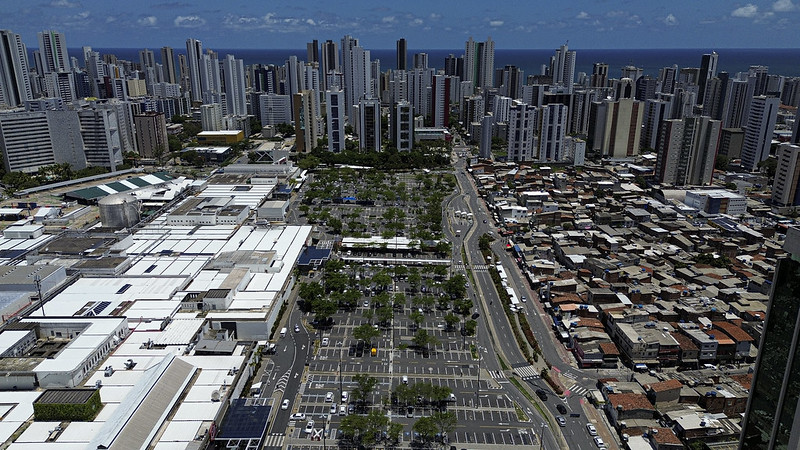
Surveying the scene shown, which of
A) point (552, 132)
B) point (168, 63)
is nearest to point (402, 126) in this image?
point (552, 132)

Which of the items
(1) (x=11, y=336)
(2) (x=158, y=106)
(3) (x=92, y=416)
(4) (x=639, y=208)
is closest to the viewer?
(3) (x=92, y=416)

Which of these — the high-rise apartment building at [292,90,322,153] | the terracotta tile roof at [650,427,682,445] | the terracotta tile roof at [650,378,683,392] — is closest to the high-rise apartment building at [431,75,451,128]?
the high-rise apartment building at [292,90,322,153]

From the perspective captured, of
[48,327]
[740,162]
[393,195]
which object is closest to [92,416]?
[48,327]

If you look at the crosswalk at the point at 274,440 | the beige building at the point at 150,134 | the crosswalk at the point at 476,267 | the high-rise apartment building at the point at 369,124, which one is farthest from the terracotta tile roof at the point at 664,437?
the beige building at the point at 150,134

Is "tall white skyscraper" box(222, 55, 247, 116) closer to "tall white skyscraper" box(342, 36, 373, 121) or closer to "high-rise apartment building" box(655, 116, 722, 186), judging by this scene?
"tall white skyscraper" box(342, 36, 373, 121)

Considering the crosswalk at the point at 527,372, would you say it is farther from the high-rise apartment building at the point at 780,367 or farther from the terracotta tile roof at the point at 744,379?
the high-rise apartment building at the point at 780,367

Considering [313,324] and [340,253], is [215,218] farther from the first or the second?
[313,324]
